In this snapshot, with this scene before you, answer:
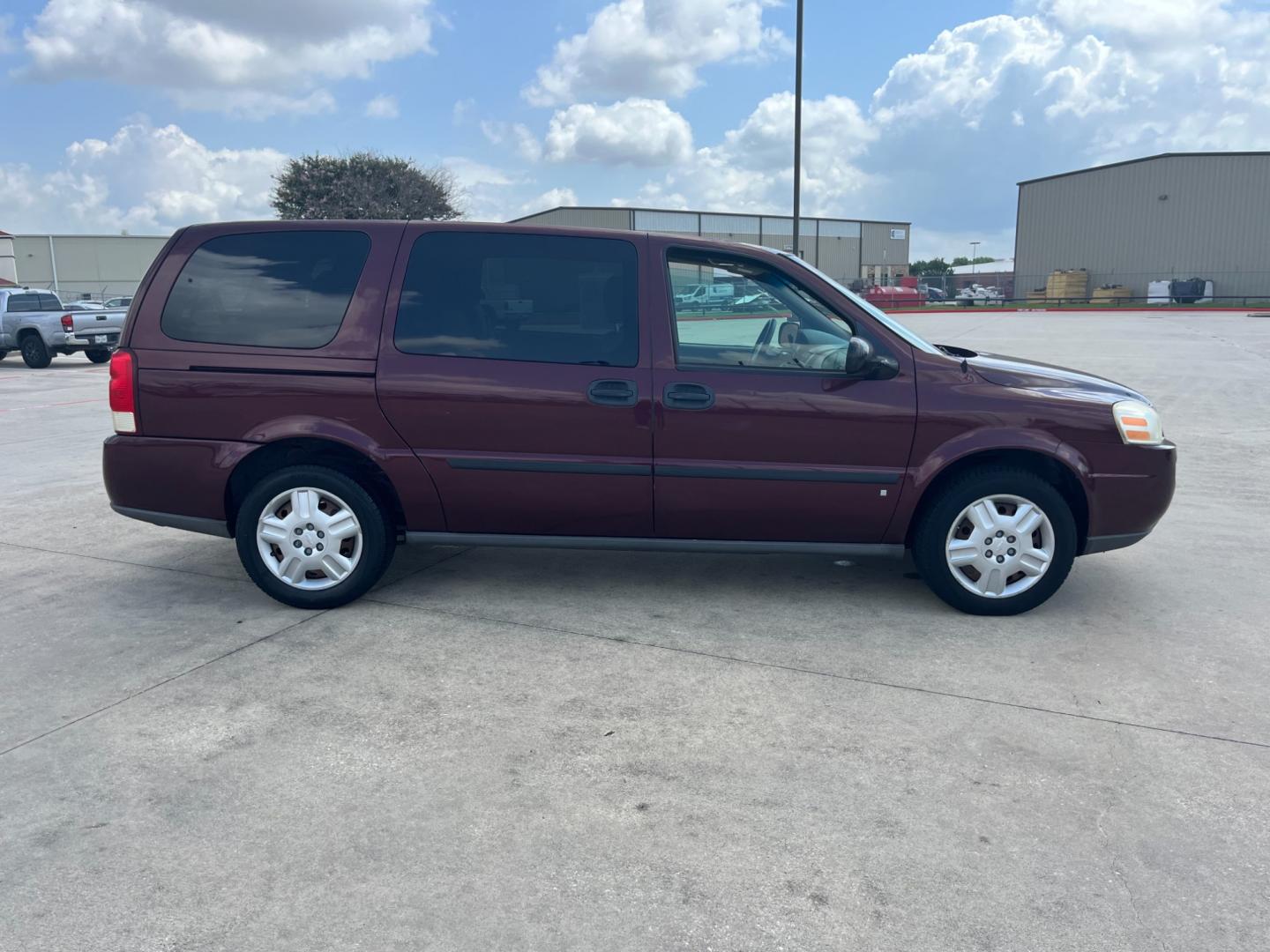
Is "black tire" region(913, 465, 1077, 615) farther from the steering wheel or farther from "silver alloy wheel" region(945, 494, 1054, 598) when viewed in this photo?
the steering wheel

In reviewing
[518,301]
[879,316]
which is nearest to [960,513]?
[879,316]

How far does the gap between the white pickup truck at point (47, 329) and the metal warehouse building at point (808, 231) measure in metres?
40.3

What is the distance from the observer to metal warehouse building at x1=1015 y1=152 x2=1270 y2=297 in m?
52.0

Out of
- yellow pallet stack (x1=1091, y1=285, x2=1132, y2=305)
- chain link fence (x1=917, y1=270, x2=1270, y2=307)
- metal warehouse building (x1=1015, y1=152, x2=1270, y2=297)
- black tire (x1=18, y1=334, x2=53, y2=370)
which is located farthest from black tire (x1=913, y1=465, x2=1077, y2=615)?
metal warehouse building (x1=1015, y1=152, x2=1270, y2=297)

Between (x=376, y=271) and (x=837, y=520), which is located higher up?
(x=376, y=271)

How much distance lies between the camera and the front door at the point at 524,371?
453 centimetres

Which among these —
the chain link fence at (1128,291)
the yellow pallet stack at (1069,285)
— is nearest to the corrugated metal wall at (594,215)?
the chain link fence at (1128,291)

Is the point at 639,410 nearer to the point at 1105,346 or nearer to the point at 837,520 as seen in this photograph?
the point at 837,520

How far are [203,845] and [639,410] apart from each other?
2.50m

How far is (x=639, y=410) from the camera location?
14.8 ft

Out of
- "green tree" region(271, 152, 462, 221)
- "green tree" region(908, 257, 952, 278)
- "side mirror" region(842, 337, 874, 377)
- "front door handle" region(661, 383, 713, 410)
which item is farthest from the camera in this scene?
"green tree" region(908, 257, 952, 278)

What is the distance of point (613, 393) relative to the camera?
4.50 meters

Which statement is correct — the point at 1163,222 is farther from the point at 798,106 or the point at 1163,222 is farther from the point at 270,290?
the point at 270,290

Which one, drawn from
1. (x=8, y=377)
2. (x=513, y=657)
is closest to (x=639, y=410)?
(x=513, y=657)
